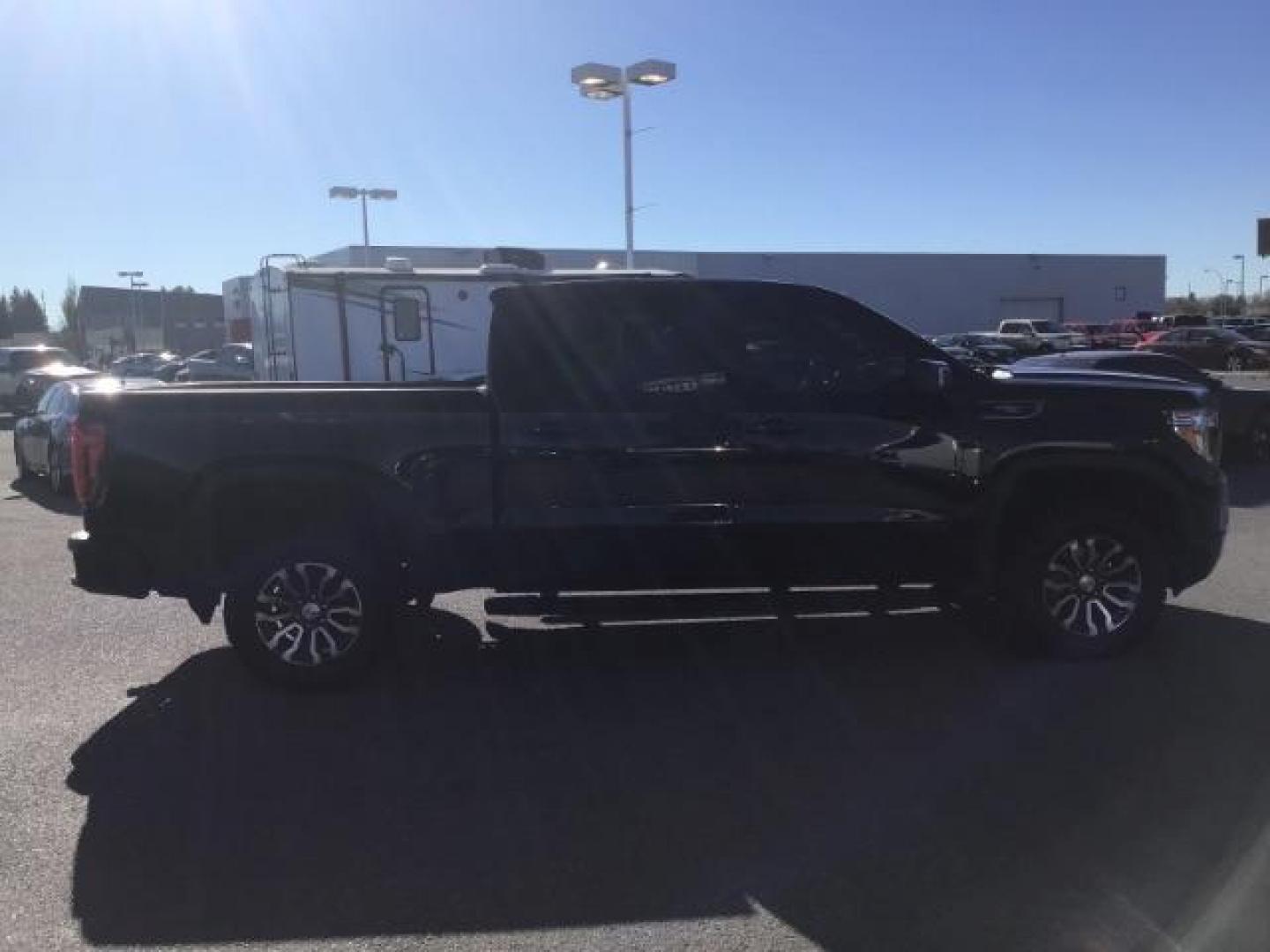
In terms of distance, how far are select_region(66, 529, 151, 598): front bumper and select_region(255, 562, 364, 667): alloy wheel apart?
0.61 m

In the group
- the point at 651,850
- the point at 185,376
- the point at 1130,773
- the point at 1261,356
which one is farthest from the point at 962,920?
the point at 1261,356

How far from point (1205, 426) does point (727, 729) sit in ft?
10.6

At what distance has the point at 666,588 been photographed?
6219mm

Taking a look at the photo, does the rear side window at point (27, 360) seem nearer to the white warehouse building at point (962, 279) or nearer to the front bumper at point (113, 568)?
the white warehouse building at point (962, 279)

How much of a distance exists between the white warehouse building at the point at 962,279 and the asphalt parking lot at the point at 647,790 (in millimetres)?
45021

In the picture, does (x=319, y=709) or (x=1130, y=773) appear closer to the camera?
(x=1130, y=773)

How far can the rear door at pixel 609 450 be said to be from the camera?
235 inches

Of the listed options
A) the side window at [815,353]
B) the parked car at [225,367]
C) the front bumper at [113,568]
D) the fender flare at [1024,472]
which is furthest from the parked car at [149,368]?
the fender flare at [1024,472]

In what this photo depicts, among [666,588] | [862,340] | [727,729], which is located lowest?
[727,729]

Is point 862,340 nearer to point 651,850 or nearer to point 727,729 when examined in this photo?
point 727,729

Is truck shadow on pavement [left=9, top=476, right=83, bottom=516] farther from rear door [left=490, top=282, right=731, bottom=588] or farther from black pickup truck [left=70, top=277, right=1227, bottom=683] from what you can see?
rear door [left=490, top=282, right=731, bottom=588]

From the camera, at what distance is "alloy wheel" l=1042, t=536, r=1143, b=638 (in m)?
6.36

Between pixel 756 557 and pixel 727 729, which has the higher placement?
pixel 756 557

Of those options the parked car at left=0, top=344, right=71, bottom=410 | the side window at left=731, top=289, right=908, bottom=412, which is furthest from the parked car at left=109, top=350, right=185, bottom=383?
the side window at left=731, top=289, right=908, bottom=412
